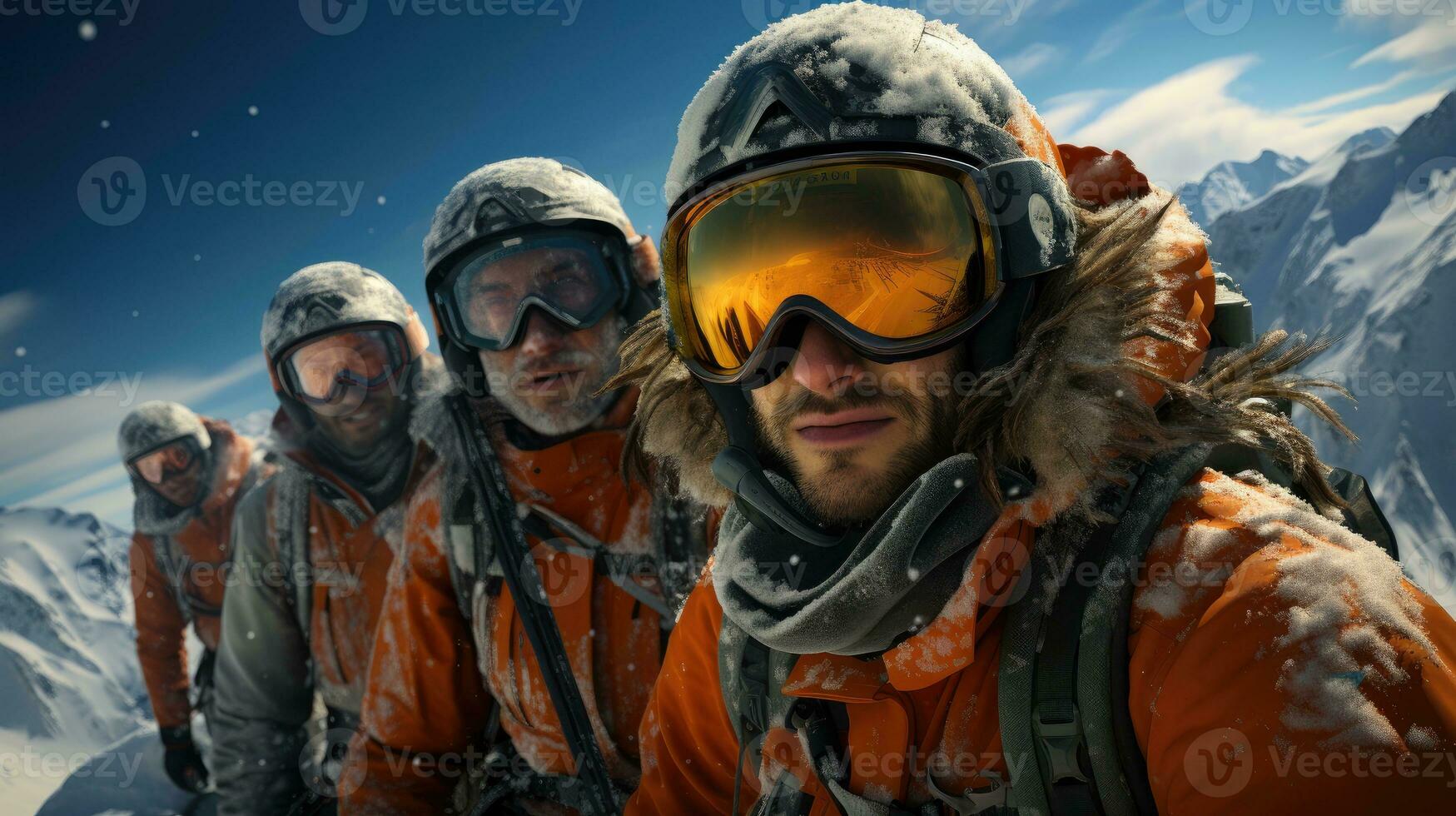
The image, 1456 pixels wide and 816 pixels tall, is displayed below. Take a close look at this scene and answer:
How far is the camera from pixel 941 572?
4.09ft

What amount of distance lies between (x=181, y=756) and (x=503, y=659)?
21.4 ft

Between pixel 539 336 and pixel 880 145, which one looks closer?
pixel 880 145

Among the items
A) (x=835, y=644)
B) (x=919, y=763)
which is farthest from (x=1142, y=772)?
(x=835, y=644)

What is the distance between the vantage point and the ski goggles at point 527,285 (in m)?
2.99

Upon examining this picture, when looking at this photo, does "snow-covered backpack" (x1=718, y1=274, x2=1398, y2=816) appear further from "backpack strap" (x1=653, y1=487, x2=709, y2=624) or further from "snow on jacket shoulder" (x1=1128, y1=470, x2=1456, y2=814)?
"backpack strap" (x1=653, y1=487, x2=709, y2=624)

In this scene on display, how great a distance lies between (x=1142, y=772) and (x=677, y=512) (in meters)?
1.79

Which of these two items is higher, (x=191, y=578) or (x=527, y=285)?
(x=527, y=285)

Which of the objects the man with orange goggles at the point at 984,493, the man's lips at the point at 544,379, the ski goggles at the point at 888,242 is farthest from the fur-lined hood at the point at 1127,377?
the man's lips at the point at 544,379

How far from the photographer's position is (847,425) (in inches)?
57.4

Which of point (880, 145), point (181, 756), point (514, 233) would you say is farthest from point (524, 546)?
point (181, 756)

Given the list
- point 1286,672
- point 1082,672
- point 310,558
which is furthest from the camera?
point 310,558

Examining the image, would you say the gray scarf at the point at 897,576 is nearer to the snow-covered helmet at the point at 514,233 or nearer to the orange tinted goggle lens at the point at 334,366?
the snow-covered helmet at the point at 514,233

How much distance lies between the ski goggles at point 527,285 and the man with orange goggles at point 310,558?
994 mm

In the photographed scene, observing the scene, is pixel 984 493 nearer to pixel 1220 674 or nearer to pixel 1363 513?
pixel 1220 674
